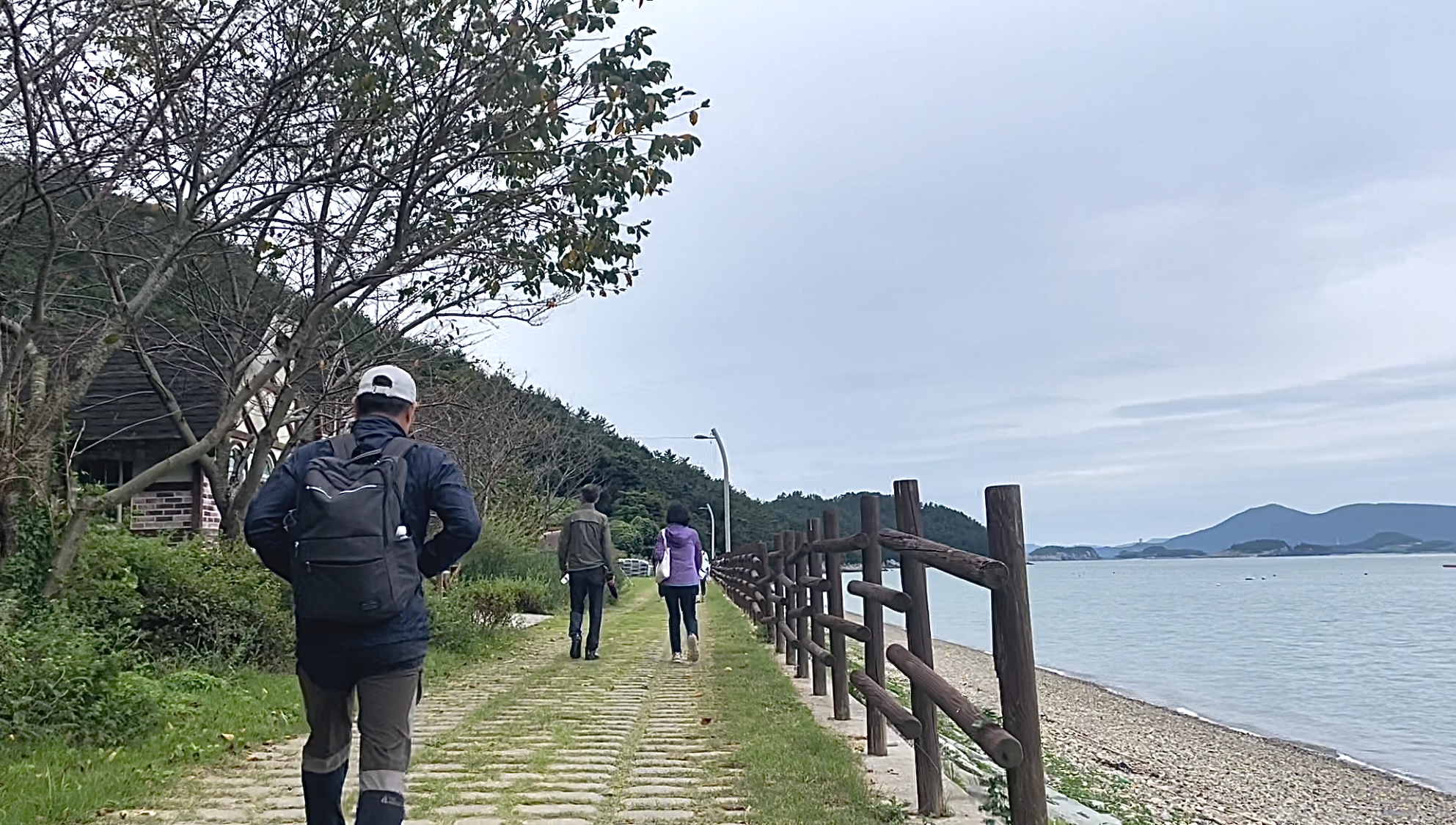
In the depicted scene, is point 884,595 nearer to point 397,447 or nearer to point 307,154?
point 397,447

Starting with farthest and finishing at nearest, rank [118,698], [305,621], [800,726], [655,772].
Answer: [800,726]
[118,698]
[655,772]
[305,621]

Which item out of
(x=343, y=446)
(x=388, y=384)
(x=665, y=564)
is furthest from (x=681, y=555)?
(x=343, y=446)

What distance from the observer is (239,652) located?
852 centimetres

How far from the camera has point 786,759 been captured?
228 inches

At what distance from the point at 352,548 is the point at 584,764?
2.93m

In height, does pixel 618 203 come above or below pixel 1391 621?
above

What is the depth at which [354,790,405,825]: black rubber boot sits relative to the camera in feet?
11.4

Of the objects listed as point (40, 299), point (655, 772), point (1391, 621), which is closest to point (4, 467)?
point (40, 299)

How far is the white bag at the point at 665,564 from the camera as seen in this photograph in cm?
1131

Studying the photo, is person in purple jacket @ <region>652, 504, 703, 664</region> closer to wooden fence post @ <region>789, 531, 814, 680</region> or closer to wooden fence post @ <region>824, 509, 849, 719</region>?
wooden fence post @ <region>789, 531, 814, 680</region>

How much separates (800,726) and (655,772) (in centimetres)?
135

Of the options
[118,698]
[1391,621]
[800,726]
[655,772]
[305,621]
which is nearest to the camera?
[305,621]

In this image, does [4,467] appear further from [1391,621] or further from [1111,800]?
[1391,621]

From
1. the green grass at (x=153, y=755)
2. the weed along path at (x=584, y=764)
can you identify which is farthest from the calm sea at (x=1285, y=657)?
the green grass at (x=153, y=755)
